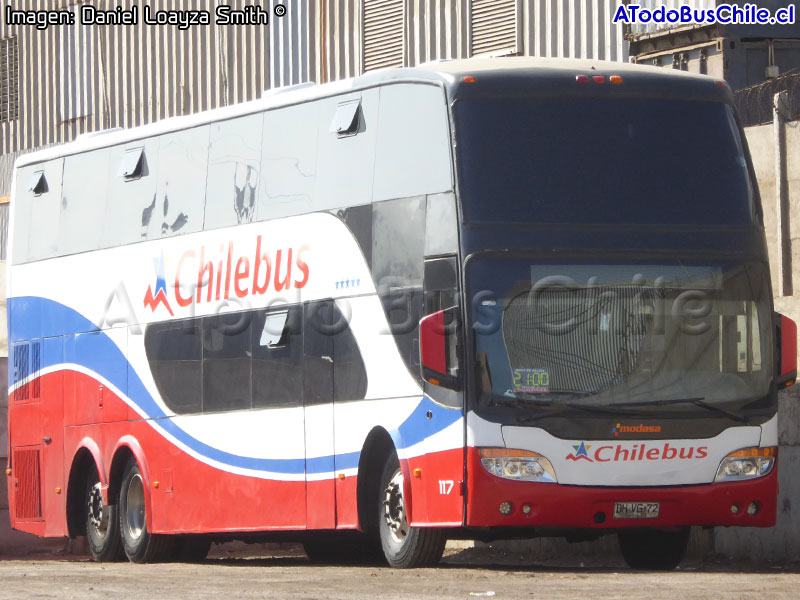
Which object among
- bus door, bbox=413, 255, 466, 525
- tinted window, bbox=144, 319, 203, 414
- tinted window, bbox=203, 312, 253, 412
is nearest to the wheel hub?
tinted window, bbox=144, 319, 203, 414

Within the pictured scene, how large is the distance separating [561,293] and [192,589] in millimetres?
3514

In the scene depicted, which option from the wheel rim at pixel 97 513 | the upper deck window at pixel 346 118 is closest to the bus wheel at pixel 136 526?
the wheel rim at pixel 97 513

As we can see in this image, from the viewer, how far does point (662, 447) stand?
13.7 meters

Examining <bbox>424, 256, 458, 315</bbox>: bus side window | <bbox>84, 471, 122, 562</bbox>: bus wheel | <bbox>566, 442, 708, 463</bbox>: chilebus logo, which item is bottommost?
<bbox>84, 471, 122, 562</bbox>: bus wheel

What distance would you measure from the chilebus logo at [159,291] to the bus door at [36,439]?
2200 millimetres

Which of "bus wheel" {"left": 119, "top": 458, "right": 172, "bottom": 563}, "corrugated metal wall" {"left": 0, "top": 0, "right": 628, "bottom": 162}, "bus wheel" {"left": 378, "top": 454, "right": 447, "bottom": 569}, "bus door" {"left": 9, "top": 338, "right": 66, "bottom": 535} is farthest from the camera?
"corrugated metal wall" {"left": 0, "top": 0, "right": 628, "bottom": 162}

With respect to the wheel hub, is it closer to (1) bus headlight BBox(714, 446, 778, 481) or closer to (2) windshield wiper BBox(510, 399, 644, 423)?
(2) windshield wiper BBox(510, 399, 644, 423)

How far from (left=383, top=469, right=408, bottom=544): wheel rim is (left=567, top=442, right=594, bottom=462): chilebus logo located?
5.15 ft

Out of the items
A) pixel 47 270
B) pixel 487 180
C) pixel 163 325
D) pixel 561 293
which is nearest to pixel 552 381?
pixel 561 293

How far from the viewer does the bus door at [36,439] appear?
20141 millimetres

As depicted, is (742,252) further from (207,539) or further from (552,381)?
(207,539)

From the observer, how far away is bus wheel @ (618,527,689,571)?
15312 millimetres

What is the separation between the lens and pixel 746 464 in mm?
13984

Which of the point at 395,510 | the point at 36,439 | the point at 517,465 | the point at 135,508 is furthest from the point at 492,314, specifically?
the point at 36,439
